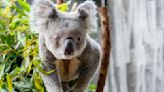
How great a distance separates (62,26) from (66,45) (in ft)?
0.31

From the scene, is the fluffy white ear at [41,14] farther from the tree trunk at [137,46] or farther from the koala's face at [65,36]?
the tree trunk at [137,46]

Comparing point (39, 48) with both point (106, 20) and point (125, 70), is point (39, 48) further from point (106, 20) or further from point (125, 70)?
point (125, 70)

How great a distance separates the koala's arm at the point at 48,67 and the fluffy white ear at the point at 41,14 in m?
0.09

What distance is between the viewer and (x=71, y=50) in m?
1.45

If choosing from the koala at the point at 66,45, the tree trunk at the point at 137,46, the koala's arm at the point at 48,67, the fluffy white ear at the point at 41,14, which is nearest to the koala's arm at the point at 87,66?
the koala at the point at 66,45

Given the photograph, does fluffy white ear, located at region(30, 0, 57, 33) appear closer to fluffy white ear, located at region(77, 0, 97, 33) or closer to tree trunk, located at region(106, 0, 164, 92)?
fluffy white ear, located at region(77, 0, 97, 33)

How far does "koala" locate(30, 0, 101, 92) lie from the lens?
149 centimetres

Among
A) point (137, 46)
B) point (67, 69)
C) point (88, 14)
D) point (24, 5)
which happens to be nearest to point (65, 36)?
point (88, 14)

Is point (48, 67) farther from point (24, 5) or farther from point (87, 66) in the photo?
point (24, 5)

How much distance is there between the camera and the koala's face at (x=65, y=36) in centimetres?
146

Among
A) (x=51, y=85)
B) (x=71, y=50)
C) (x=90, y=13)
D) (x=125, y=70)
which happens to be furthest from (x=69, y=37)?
(x=125, y=70)

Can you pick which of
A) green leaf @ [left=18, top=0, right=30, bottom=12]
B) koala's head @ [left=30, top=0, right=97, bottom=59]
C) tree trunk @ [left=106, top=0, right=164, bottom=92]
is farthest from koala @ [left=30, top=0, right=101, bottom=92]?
tree trunk @ [left=106, top=0, right=164, bottom=92]

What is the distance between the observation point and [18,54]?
1.67 meters

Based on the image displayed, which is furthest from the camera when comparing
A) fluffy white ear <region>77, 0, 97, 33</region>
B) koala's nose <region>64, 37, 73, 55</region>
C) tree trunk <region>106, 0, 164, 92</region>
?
tree trunk <region>106, 0, 164, 92</region>
